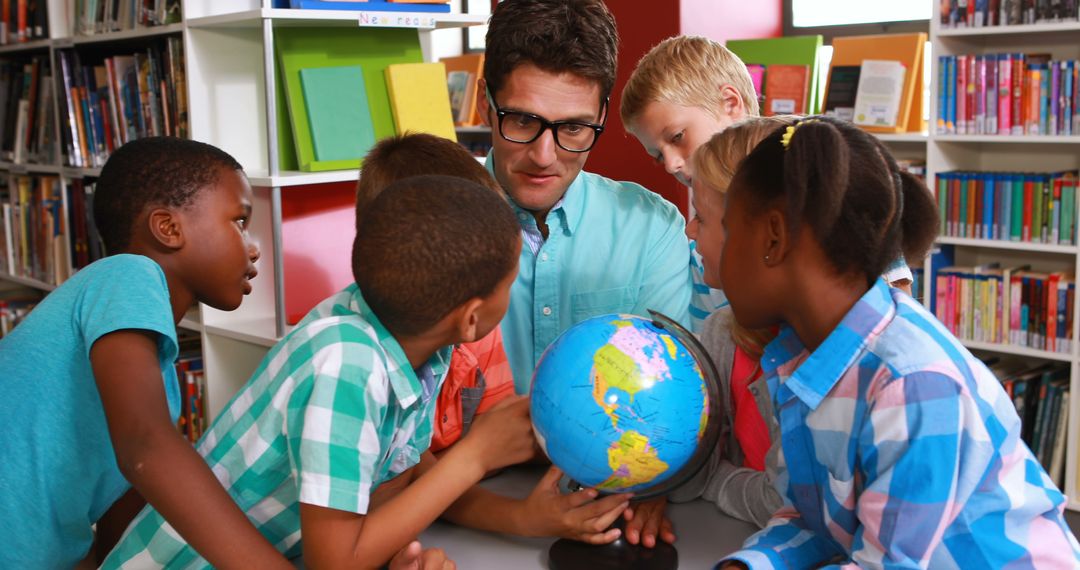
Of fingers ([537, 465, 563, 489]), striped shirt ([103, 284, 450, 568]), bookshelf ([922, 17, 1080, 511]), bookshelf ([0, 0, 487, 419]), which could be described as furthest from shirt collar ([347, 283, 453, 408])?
bookshelf ([922, 17, 1080, 511])

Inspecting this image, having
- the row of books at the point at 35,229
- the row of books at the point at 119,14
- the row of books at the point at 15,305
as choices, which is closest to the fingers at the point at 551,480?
the row of books at the point at 119,14

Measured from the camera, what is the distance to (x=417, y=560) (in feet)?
4.46

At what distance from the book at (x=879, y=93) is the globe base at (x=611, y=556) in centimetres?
314

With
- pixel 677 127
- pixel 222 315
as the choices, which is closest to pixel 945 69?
pixel 677 127

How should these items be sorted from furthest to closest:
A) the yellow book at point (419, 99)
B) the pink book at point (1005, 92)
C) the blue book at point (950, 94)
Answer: the blue book at point (950, 94), the pink book at point (1005, 92), the yellow book at point (419, 99)

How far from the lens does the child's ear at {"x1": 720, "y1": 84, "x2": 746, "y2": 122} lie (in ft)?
7.90

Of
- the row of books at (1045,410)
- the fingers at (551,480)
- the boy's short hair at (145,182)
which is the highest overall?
the boy's short hair at (145,182)

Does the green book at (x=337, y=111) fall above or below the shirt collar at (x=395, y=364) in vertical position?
above

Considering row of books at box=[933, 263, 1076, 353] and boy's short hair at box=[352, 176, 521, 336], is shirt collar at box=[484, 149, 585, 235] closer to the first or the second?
boy's short hair at box=[352, 176, 521, 336]

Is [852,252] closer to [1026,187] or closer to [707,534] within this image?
[707,534]

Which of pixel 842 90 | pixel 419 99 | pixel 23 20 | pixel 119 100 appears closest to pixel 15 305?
pixel 23 20

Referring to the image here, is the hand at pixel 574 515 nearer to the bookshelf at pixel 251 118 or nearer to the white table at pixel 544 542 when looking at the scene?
the white table at pixel 544 542

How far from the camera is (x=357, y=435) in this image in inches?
50.6

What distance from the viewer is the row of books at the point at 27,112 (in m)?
4.26
